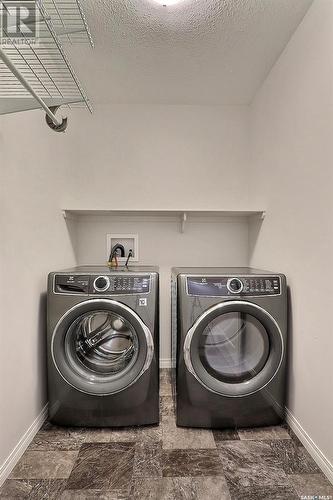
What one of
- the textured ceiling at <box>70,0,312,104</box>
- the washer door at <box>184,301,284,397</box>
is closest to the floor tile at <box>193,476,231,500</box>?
the washer door at <box>184,301,284,397</box>

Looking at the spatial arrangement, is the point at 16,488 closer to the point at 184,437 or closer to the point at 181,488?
the point at 181,488

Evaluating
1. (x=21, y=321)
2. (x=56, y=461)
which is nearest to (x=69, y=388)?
(x=56, y=461)

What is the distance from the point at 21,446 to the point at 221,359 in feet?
3.78

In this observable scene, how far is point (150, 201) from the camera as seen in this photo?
2586mm

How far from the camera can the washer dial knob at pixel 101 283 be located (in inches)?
69.3

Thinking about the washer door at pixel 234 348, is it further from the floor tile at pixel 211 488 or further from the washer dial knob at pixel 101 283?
the washer dial knob at pixel 101 283

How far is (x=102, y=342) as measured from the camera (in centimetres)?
195

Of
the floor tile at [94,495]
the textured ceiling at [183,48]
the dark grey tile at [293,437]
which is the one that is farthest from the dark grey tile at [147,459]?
the textured ceiling at [183,48]

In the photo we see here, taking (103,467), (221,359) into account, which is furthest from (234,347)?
(103,467)

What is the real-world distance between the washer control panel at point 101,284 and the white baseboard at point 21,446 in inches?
29.8

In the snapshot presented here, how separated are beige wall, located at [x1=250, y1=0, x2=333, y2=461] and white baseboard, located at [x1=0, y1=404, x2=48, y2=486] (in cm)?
148

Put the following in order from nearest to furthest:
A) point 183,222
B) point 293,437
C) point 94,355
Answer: point 293,437, point 94,355, point 183,222

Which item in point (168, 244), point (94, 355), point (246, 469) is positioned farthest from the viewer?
point (168, 244)

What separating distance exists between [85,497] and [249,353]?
1.09 metres
